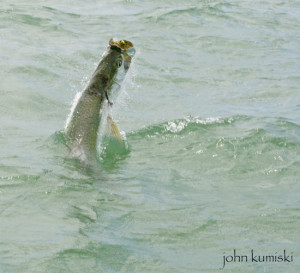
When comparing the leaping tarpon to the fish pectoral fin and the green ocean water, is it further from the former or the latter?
the green ocean water

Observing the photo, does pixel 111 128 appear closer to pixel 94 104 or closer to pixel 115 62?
pixel 94 104

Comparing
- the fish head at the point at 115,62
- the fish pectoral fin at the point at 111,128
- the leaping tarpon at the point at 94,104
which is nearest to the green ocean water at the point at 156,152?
the leaping tarpon at the point at 94,104

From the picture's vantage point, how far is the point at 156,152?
22.8 ft

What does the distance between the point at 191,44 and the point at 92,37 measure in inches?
79.5

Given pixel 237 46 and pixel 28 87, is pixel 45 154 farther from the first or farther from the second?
pixel 237 46

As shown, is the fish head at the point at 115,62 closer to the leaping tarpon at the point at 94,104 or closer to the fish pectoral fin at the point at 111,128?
the leaping tarpon at the point at 94,104

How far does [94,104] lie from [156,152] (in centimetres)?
139

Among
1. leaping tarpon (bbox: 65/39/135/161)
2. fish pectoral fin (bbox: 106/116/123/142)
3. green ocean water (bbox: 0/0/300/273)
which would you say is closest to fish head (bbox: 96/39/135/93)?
leaping tarpon (bbox: 65/39/135/161)

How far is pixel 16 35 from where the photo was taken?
11859 millimetres

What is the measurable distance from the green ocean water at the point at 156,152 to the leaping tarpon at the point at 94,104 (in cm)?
19

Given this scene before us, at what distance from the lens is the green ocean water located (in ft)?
15.2

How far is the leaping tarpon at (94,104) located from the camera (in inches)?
223

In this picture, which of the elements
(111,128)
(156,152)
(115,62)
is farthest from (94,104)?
(156,152)

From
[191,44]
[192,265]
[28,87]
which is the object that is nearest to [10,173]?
[192,265]
